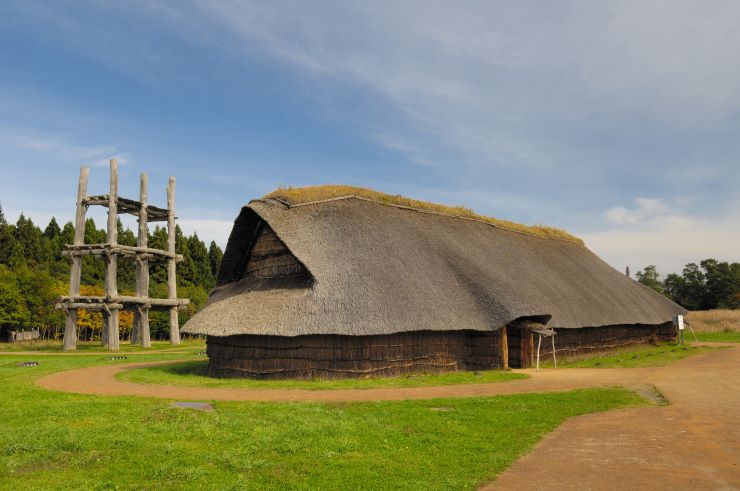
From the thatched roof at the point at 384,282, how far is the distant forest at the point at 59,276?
1282 inches

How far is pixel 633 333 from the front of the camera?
35719 mm

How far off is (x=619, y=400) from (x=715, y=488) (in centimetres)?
785

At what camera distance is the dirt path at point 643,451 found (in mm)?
7852

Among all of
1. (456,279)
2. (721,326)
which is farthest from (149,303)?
(721,326)

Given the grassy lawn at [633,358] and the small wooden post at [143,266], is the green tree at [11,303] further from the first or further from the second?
the grassy lawn at [633,358]

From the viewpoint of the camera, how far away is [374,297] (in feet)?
68.3

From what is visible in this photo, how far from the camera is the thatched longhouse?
2014 centimetres

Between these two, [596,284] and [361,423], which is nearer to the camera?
[361,423]

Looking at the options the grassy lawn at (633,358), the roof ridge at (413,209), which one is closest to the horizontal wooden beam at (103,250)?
the roof ridge at (413,209)

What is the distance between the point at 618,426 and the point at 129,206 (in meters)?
40.6

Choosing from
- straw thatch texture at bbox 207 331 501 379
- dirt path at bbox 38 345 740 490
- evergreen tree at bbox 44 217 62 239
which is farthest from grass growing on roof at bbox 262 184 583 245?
evergreen tree at bbox 44 217 62 239

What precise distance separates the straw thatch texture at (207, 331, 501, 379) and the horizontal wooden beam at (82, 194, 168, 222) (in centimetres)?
2340

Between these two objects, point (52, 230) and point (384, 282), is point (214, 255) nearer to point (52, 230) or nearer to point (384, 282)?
point (52, 230)

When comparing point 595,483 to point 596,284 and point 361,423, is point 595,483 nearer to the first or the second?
point 361,423
